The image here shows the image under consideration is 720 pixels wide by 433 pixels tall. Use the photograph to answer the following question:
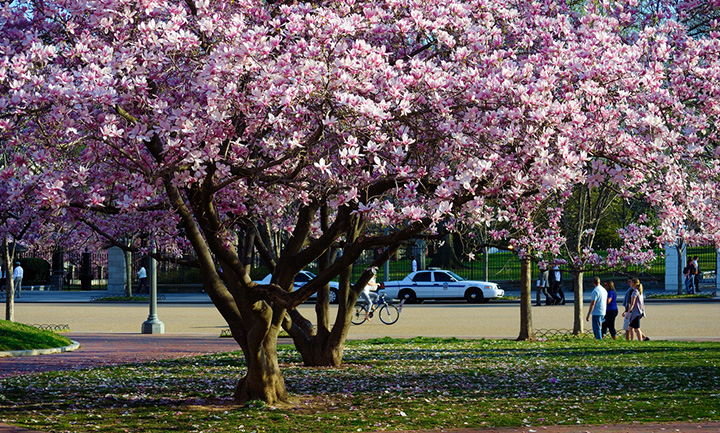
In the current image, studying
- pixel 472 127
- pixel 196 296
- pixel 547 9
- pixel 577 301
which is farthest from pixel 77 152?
pixel 196 296

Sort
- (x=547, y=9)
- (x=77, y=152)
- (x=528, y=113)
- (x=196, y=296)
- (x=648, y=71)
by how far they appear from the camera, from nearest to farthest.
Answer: (x=528, y=113) → (x=648, y=71) → (x=77, y=152) → (x=547, y=9) → (x=196, y=296)

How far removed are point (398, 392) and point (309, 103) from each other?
4366mm

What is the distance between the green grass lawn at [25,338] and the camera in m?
16.2

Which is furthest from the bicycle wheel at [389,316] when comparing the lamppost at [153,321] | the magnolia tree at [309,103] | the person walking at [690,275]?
the person walking at [690,275]

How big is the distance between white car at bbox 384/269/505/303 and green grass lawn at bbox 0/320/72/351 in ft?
59.6

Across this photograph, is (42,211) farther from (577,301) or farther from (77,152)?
(577,301)

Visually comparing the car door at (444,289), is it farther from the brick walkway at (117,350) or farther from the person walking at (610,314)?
the brick walkway at (117,350)

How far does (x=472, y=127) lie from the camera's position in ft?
23.7

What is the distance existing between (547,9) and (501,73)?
2625mm

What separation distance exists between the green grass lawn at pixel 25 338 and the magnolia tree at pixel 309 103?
849cm

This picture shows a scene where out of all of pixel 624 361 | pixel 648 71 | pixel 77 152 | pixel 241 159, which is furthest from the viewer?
pixel 624 361

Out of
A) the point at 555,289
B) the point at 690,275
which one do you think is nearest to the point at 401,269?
the point at 690,275

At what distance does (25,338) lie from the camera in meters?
16.7

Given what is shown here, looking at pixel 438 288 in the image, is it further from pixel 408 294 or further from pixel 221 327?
pixel 221 327
